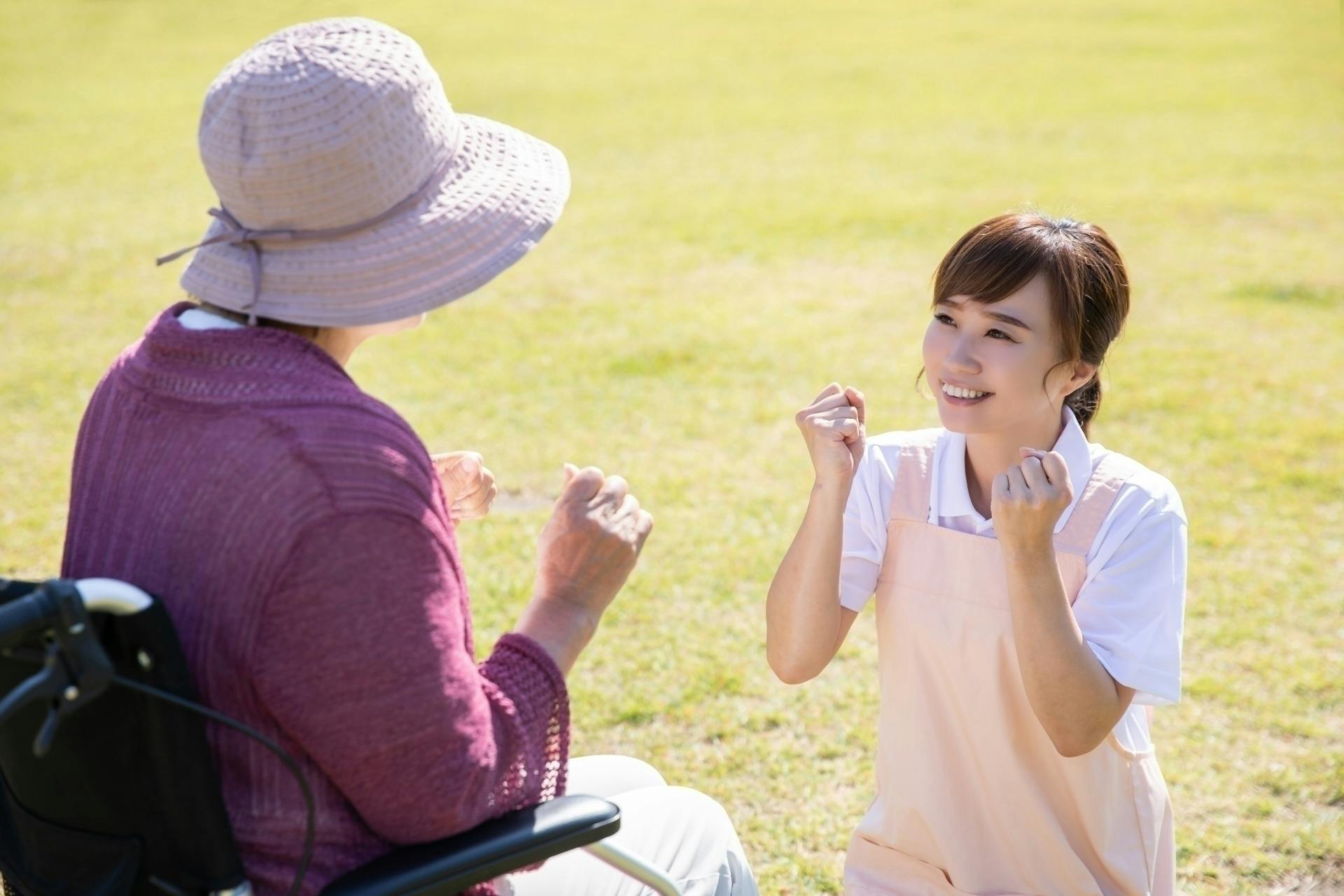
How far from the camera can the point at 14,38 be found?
69.9 ft

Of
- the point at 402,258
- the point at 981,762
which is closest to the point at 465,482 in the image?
the point at 402,258

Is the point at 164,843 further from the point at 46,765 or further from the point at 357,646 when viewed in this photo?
the point at 357,646

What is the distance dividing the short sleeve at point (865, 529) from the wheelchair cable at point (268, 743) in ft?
3.63

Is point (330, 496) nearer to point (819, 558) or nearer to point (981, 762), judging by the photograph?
point (819, 558)

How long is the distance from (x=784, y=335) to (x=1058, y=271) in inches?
220

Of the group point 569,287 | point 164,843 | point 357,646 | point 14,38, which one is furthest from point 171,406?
point 14,38

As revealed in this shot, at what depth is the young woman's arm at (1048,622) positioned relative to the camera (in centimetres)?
202

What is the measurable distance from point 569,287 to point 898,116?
8044 mm

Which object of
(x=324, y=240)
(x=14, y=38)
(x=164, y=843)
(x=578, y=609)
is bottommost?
(x=14, y=38)

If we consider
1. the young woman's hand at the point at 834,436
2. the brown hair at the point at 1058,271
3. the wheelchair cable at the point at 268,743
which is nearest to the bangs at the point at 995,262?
the brown hair at the point at 1058,271

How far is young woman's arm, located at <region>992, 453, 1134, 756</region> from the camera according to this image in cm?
202

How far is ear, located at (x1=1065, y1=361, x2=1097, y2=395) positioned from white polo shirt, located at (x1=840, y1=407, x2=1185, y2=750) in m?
0.06

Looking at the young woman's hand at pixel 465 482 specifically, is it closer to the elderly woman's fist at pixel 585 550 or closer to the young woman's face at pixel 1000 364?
the elderly woman's fist at pixel 585 550

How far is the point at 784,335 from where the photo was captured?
7.85m
